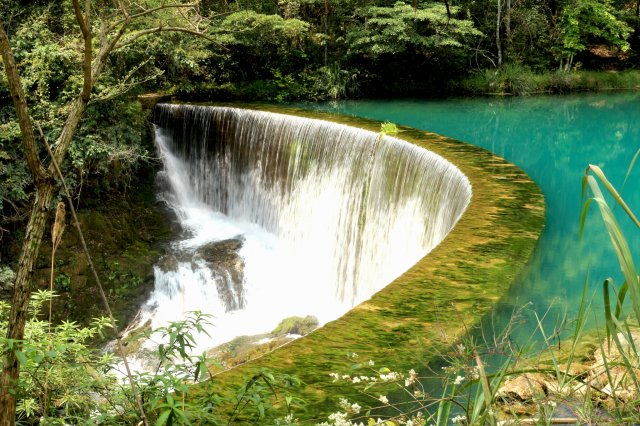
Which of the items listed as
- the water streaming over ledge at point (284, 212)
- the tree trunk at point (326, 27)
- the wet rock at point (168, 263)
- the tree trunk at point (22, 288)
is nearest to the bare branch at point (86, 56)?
the tree trunk at point (22, 288)

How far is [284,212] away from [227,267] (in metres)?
1.61

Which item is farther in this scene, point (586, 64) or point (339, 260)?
point (586, 64)

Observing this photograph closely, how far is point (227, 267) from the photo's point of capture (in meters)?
9.98

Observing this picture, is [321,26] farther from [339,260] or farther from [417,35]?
[339,260]

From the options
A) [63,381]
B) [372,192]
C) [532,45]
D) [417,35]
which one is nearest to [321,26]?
[417,35]

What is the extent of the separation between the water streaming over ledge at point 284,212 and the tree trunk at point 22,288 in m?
4.71

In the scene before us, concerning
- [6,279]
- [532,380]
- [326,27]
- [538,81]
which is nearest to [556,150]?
[538,81]

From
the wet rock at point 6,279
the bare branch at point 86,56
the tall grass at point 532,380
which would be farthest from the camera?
the wet rock at point 6,279

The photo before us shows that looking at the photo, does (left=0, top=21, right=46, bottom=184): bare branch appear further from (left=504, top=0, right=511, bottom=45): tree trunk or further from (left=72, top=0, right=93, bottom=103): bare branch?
(left=504, top=0, right=511, bottom=45): tree trunk

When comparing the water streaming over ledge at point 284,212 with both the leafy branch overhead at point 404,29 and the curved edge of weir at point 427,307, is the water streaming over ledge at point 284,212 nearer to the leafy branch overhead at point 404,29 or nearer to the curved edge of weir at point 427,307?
the curved edge of weir at point 427,307

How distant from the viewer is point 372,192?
8992mm

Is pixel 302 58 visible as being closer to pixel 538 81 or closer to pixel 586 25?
pixel 538 81

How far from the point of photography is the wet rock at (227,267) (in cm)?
950

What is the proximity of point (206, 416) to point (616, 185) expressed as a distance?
27.6ft
